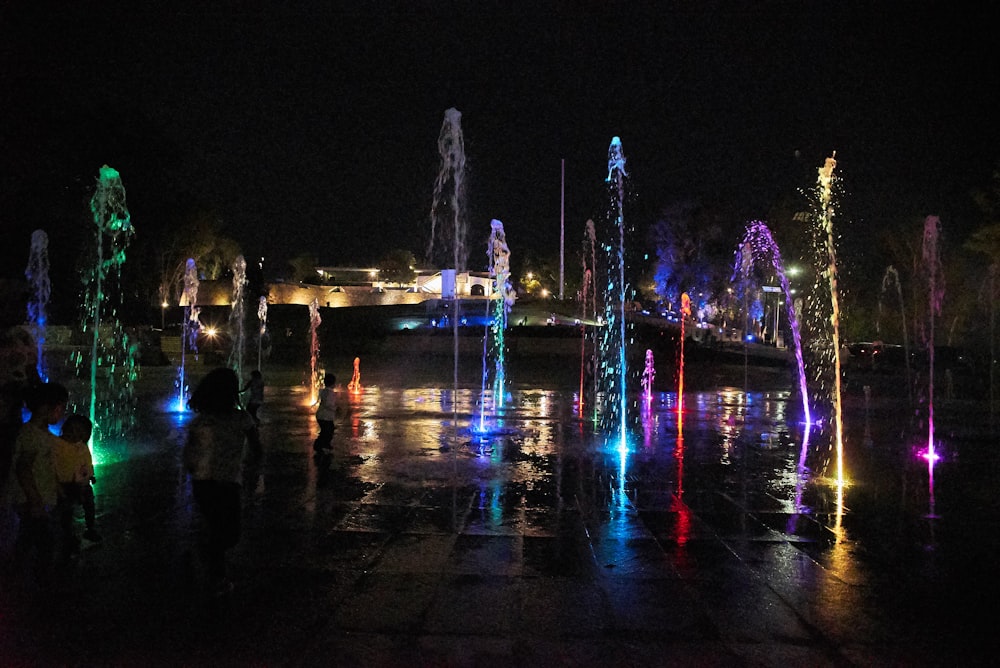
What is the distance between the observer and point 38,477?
5398mm

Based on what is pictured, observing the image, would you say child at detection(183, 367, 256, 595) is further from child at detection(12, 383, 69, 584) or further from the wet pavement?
child at detection(12, 383, 69, 584)

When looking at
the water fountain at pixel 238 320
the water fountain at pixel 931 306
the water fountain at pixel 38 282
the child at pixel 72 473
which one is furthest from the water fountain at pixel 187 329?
the water fountain at pixel 931 306

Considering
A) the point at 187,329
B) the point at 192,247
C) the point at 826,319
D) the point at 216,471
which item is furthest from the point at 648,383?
the point at 192,247

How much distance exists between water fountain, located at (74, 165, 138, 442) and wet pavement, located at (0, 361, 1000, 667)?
11.5ft

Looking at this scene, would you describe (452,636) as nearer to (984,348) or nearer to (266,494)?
(266,494)

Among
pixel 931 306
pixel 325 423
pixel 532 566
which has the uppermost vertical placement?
pixel 931 306

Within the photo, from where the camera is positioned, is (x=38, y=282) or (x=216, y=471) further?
(x=38, y=282)

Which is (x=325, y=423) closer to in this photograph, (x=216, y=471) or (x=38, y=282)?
(x=216, y=471)

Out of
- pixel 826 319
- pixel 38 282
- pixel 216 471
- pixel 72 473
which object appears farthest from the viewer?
pixel 826 319

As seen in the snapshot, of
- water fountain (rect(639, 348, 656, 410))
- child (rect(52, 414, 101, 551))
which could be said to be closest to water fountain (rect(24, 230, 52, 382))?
water fountain (rect(639, 348, 656, 410))

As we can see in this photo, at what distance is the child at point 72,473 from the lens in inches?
226

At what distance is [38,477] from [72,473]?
413mm

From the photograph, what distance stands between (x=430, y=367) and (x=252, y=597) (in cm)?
2934

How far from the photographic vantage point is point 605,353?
4044 centimetres
